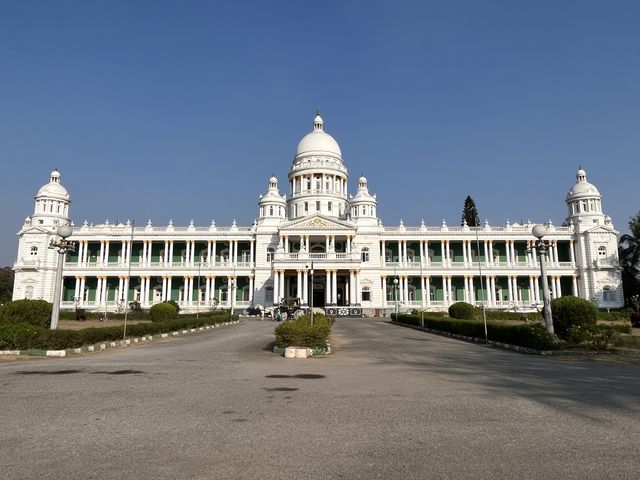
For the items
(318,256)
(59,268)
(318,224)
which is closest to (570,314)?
(59,268)

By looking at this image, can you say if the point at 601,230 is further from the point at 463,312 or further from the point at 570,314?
the point at 570,314

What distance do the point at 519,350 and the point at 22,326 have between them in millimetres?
22284

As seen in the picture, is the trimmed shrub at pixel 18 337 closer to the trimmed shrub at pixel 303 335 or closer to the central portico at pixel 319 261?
the trimmed shrub at pixel 303 335

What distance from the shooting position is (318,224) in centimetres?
7150

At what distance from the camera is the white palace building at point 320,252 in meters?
71.9

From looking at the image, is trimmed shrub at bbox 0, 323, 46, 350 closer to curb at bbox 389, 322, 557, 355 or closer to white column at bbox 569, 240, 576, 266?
Answer: curb at bbox 389, 322, 557, 355

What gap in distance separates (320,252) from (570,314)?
53327 millimetres

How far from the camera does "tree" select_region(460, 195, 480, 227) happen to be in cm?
9125

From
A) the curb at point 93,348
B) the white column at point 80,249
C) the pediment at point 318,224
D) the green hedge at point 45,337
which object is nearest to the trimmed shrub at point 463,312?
the curb at point 93,348

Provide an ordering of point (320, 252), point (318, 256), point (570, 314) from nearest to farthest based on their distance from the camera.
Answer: point (570, 314) < point (318, 256) < point (320, 252)

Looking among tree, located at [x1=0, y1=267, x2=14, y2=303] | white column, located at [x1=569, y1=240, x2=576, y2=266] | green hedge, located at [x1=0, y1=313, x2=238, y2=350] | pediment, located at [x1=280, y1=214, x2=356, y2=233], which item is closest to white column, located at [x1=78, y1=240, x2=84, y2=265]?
tree, located at [x1=0, y1=267, x2=14, y2=303]

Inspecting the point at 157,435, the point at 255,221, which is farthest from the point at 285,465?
the point at 255,221

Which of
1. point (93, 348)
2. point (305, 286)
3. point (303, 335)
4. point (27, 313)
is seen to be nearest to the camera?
point (303, 335)

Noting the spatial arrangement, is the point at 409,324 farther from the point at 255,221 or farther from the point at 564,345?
the point at 255,221
